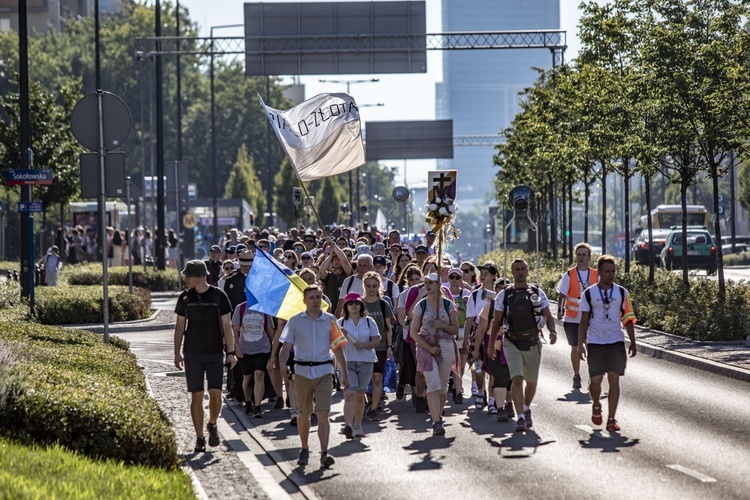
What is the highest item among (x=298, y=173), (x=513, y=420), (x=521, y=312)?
(x=298, y=173)

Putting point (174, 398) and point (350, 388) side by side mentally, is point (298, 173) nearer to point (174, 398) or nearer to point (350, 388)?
point (174, 398)

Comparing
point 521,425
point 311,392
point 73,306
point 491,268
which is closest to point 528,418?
point 521,425

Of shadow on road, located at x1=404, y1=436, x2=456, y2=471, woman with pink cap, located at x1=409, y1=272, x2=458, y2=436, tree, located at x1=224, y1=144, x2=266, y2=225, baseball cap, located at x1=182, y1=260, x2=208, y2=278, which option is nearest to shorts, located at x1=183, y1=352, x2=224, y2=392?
baseball cap, located at x1=182, y1=260, x2=208, y2=278

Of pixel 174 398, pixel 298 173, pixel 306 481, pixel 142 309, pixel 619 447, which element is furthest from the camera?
pixel 142 309

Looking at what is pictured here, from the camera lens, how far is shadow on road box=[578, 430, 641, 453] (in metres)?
12.4

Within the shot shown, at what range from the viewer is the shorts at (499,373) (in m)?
14.4

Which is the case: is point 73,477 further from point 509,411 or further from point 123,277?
point 123,277

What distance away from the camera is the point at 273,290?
13391 millimetres

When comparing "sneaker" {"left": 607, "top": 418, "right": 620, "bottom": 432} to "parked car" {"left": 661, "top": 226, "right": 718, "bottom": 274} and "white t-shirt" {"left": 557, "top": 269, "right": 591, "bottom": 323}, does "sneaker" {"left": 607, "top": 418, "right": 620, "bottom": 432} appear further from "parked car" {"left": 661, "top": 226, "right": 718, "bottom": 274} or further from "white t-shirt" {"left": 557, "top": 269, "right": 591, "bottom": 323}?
"parked car" {"left": 661, "top": 226, "right": 718, "bottom": 274}

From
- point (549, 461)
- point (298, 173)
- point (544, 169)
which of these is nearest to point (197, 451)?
point (549, 461)

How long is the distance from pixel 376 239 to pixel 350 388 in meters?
18.3

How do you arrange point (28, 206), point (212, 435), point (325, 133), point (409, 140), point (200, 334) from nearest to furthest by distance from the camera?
point (200, 334)
point (212, 435)
point (325, 133)
point (28, 206)
point (409, 140)

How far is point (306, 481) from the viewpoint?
1103cm

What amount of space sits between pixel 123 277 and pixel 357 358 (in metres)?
25.7
